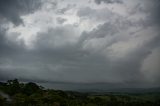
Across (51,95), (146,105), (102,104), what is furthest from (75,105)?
(146,105)

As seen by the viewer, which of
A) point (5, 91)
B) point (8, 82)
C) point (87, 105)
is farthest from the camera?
point (8, 82)

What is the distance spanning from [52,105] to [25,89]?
141ft

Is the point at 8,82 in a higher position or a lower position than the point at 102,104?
higher

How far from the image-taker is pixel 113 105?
165m

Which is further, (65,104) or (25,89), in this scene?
(25,89)

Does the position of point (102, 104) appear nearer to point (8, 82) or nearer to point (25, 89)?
point (25, 89)

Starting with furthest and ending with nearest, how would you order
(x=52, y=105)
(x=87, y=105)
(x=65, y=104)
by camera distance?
(x=87, y=105), (x=65, y=104), (x=52, y=105)

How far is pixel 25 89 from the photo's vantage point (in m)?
152

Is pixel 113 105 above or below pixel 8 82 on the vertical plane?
below

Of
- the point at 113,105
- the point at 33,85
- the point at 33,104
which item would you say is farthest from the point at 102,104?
the point at 33,104

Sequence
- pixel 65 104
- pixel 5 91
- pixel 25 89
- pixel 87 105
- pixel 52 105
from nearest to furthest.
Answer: pixel 52 105, pixel 65 104, pixel 87 105, pixel 5 91, pixel 25 89

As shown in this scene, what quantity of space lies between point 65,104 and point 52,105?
878cm

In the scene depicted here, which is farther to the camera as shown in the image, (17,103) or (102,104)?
(102,104)

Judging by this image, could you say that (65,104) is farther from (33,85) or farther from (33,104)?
(33,85)
